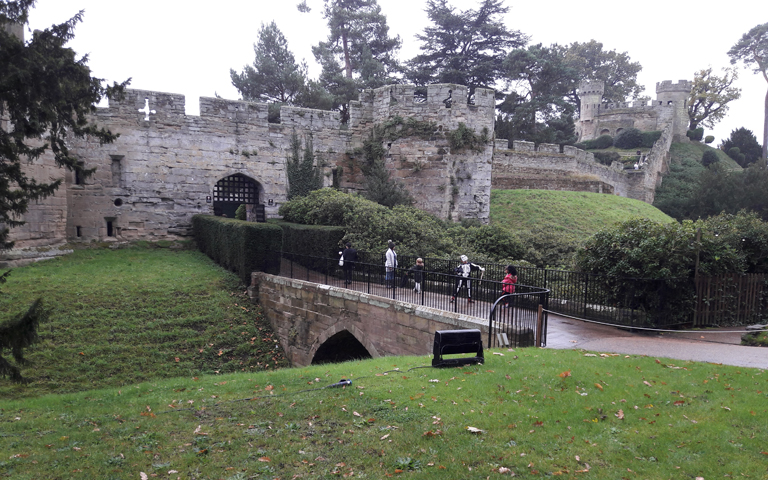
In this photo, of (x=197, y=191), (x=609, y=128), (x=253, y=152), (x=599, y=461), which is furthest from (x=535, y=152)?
(x=599, y=461)

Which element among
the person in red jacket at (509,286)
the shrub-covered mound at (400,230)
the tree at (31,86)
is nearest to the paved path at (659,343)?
the person in red jacket at (509,286)

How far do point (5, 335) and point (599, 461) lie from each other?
19.8 feet

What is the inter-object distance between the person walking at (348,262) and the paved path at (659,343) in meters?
5.40

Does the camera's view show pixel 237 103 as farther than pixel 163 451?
Yes

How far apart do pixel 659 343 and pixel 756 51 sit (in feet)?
173

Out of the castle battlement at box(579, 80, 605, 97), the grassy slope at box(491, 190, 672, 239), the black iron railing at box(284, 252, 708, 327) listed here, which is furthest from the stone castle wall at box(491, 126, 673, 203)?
the black iron railing at box(284, 252, 708, 327)

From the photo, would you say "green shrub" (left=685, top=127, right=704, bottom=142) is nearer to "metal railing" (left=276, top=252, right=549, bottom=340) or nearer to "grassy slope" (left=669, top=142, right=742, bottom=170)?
"grassy slope" (left=669, top=142, right=742, bottom=170)

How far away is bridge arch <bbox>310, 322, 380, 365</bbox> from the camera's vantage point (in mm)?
12598

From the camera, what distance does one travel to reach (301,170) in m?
22.2

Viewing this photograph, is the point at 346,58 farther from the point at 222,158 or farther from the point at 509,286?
the point at 509,286

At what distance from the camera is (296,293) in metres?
14.0

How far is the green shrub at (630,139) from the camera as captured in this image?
46.4 metres

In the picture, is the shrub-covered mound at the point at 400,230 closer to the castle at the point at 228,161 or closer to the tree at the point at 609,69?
the castle at the point at 228,161

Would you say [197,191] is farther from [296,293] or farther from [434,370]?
[434,370]
